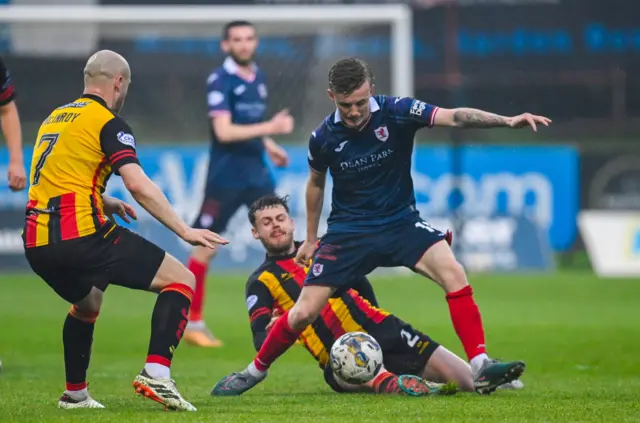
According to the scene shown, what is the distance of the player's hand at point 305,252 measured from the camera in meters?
7.00

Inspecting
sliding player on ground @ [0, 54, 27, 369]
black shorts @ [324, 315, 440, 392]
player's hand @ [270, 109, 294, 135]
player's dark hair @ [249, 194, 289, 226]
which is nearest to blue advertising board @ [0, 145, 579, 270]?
player's hand @ [270, 109, 294, 135]

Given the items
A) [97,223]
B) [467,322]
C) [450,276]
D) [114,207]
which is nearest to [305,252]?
[450,276]

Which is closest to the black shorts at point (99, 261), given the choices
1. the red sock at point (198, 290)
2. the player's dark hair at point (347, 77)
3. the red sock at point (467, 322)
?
the player's dark hair at point (347, 77)

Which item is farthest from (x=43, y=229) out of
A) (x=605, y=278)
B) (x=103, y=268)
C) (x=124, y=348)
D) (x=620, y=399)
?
(x=605, y=278)

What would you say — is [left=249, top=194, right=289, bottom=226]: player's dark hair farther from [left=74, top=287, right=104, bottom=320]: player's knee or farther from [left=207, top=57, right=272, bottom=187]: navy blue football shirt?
[left=207, top=57, right=272, bottom=187]: navy blue football shirt

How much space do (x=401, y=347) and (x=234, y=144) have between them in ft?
13.6

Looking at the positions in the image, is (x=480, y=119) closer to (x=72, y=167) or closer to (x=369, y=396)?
(x=369, y=396)

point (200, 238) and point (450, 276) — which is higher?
point (200, 238)

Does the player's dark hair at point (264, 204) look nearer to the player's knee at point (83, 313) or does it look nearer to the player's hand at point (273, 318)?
the player's hand at point (273, 318)

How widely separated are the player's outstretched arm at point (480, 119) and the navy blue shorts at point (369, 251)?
0.63 metres

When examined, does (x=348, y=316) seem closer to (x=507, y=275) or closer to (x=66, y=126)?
(x=66, y=126)

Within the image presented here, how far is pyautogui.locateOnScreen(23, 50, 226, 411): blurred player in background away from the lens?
19.2 feet

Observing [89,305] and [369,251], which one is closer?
[89,305]

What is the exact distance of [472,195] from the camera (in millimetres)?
17625
